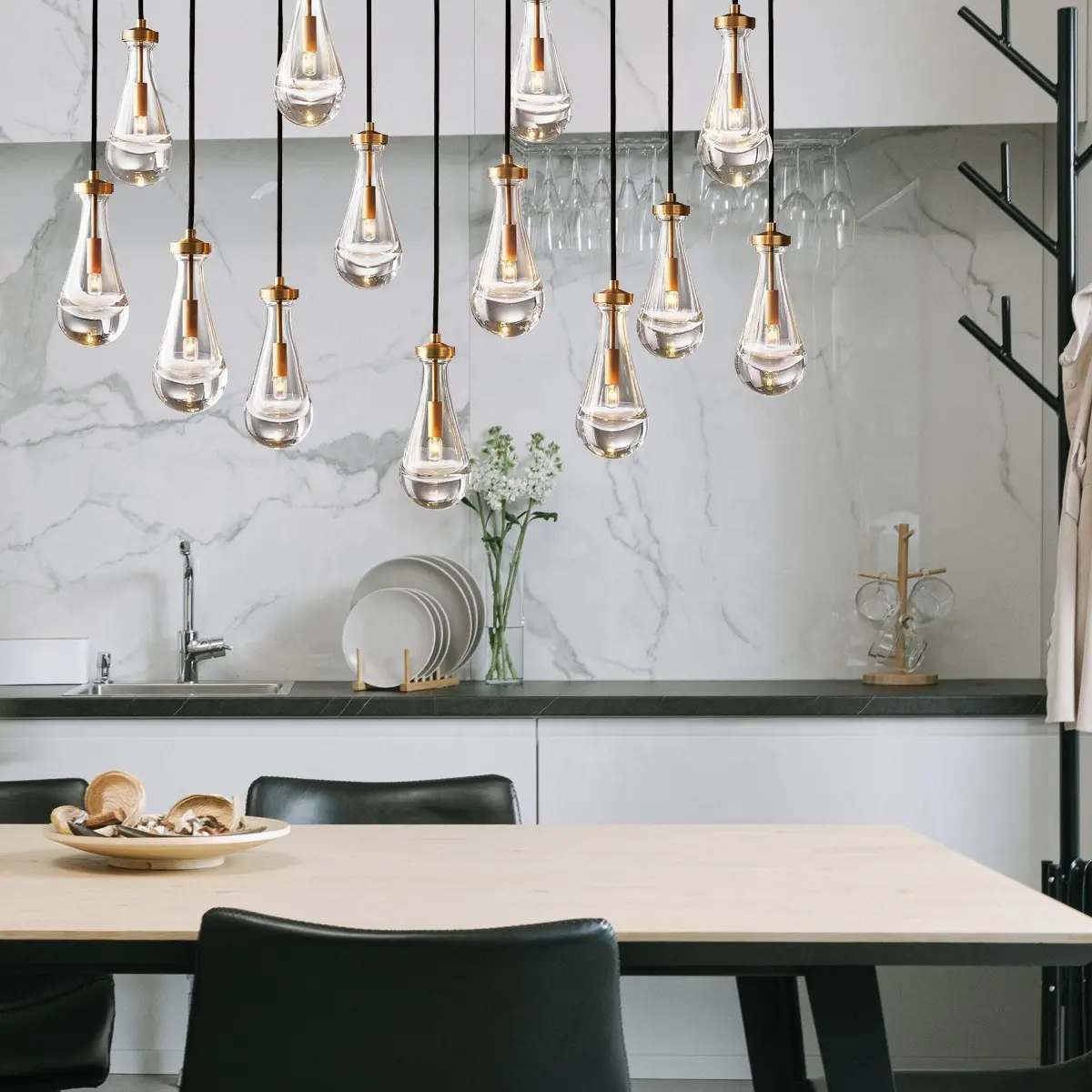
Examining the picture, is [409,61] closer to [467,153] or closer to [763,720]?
[467,153]

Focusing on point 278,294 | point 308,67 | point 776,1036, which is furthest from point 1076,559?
point 308,67

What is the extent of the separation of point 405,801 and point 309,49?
1.36 m

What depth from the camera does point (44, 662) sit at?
149 inches

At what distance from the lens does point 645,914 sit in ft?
5.37

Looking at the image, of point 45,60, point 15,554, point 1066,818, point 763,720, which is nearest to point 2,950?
point 763,720

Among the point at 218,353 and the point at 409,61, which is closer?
the point at 218,353

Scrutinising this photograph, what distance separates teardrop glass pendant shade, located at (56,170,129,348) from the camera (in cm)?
177

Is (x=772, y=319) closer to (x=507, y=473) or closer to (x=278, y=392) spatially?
(x=278, y=392)

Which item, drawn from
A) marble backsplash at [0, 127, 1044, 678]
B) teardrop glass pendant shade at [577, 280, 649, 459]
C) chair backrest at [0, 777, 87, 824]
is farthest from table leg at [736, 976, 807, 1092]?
marble backsplash at [0, 127, 1044, 678]

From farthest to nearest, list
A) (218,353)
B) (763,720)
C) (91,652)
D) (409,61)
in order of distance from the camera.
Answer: (91,652) → (409,61) → (763,720) → (218,353)

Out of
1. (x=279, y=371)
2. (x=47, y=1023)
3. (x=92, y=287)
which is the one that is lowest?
(x=47, y=1023)

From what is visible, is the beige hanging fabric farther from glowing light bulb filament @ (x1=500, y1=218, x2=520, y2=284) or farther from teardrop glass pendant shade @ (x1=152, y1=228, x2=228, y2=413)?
teardrop glass pendant shade @ (x1=152, y1=228, x2=228, y2=413)

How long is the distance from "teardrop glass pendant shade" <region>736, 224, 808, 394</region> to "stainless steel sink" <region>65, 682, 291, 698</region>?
200 centimetres

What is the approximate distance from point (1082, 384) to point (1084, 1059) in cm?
154
